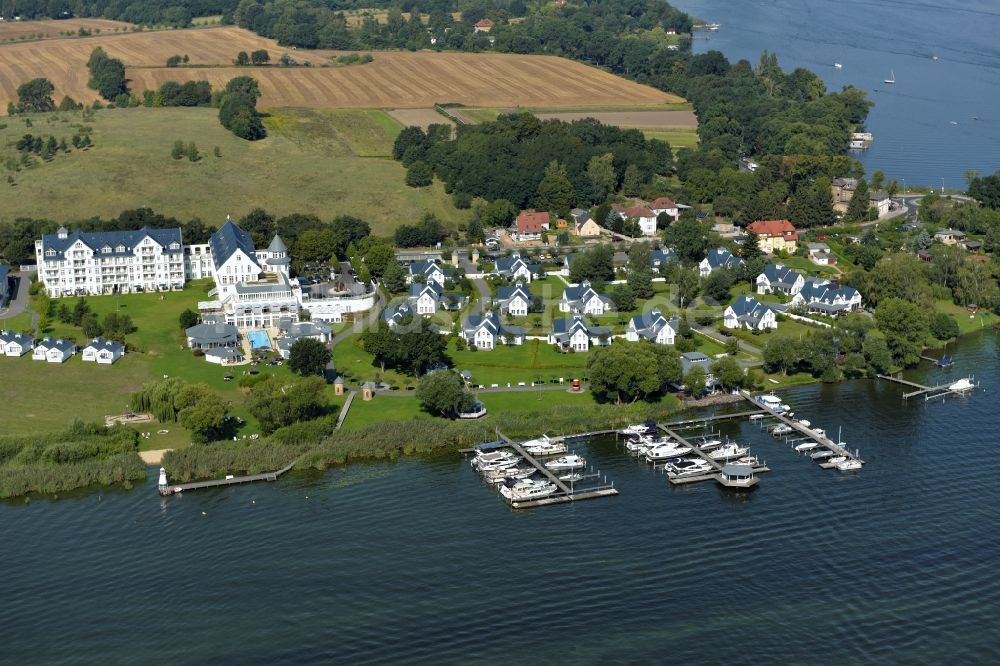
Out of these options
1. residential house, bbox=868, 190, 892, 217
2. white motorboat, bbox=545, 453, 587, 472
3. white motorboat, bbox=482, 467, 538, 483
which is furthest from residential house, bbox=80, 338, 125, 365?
residential house, bbox=868, 190, 892, 217

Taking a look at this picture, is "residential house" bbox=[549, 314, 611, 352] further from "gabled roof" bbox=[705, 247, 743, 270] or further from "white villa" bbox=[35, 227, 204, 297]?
"white villa" bbox=[35, 227, 204, 297]

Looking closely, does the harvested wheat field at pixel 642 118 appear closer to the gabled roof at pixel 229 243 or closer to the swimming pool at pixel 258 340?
the gabled roof at pixel 229 243

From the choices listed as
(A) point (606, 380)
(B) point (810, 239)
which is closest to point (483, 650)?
(A) point (606, 380)

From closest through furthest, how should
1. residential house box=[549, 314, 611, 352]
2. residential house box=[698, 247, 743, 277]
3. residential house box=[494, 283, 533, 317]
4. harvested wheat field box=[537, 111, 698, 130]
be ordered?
residential house box=[549, 314, 611, 352], residential house box=[494, 283, 533, 317], residential house box=[698, 247, 743, 277], harvested wheat field box=[537, 111, 698, 130]

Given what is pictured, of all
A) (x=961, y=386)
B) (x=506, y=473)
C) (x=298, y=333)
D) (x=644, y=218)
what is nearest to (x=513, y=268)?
(x=644, y=218)

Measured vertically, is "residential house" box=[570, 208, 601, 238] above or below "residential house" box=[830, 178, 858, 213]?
below

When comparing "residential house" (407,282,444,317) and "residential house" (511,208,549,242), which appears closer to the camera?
"residential house" (407,282,444,317)
